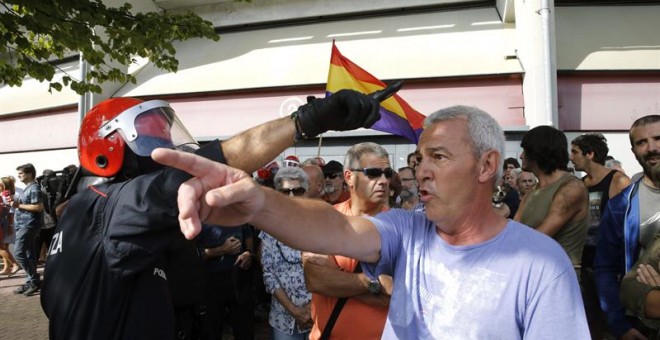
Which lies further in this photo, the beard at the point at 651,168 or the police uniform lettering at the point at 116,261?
the beard at the point at 651,168

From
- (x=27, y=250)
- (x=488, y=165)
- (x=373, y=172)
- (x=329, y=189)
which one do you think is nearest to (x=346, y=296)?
(x=373, y=172)

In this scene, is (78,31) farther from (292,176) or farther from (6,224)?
(6,224)

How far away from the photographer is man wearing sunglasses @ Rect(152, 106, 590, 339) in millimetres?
1371

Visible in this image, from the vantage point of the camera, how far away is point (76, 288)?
73.6 inches

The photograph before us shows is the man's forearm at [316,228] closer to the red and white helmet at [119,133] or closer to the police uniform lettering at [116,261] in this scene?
the police uniform lettering at [116,261]

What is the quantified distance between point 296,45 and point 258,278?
272 inches

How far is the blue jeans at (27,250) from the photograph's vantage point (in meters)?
7.71

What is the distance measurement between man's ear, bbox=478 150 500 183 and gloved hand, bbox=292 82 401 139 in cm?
44

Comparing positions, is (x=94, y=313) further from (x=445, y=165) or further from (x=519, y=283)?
(x=519, y=283)

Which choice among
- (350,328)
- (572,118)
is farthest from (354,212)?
(572,118)

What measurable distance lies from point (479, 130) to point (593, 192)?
311cm

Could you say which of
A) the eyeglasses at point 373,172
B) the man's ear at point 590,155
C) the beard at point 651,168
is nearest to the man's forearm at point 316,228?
the eyeglasses at point 373,172

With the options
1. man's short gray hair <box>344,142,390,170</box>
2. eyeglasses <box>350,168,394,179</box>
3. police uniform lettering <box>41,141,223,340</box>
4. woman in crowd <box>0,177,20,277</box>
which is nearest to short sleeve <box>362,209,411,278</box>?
police uniform lettering <box>41,141,223,340</box>

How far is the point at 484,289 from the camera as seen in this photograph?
4.78ft
